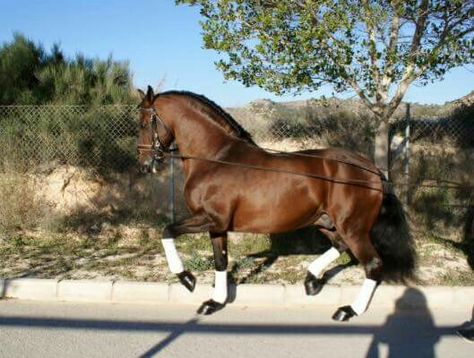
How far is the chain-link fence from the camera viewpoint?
10.5 m

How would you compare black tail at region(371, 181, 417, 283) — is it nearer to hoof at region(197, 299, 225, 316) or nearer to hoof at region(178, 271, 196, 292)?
hoof at region(197, 299, 225, 316)

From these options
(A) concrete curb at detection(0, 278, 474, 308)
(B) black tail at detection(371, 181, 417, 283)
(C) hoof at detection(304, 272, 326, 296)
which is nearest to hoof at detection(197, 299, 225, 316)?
(A) concrete curb at detection(0, 278, 474, 308)

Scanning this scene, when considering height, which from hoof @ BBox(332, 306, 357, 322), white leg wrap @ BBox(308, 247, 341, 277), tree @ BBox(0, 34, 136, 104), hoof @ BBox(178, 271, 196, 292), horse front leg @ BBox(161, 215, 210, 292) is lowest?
hoof @ BBox(332, 306, 357, 322)

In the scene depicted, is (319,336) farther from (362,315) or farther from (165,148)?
(165,148)

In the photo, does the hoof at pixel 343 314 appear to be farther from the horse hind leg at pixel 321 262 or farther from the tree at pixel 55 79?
the tree at pixel 55 79

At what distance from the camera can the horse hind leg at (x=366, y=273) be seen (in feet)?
17.9

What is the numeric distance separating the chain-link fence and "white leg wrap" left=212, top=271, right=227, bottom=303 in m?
4.59

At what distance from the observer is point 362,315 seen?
557 cm

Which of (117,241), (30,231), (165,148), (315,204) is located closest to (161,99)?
(165,148)

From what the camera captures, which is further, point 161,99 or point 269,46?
point 269,46

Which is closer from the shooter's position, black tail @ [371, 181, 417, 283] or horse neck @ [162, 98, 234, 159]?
horse neck @ [162, 98, 234, 159]

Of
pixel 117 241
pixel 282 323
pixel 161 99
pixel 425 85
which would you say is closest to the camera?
pixel 282 323

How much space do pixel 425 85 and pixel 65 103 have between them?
7733 millimetres

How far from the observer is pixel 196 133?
5633 millimetres
